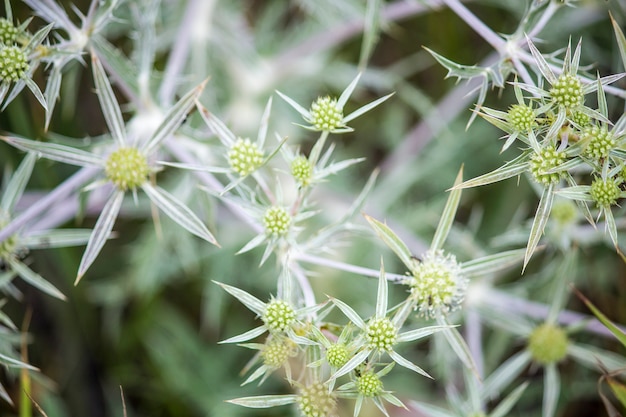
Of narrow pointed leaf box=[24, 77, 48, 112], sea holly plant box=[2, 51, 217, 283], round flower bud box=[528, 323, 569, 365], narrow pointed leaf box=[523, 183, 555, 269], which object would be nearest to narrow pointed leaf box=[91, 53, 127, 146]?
Result: sea holly plant box=[2, 51, 217, 283]

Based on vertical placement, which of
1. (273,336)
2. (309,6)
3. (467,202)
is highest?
(309,6)

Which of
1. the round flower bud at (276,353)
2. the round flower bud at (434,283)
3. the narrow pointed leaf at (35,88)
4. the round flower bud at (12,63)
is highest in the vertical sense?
the round flower bud at (12,63)

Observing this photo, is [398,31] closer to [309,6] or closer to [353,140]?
[353,140]

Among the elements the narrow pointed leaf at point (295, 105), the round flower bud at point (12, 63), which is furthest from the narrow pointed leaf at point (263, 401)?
the round flower bud at point (12, 63)

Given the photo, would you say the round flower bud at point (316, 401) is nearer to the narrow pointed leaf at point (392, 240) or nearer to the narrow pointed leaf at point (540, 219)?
the narrow pointed leaf at point (392, 240)

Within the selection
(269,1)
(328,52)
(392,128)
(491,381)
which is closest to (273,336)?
(491,381)

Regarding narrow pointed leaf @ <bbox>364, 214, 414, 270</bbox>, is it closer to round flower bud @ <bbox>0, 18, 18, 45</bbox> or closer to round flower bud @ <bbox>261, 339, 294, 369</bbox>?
round flower bud @ <bbox>261, 339, 294, 369</bbox>

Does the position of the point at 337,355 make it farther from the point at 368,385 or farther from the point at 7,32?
the point at 7,32
